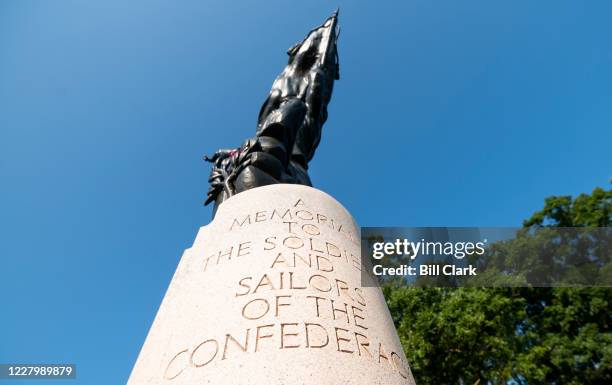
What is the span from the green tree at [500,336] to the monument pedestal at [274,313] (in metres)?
13.0

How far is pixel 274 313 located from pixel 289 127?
4639 mm

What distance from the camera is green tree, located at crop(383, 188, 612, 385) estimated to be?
15422mm

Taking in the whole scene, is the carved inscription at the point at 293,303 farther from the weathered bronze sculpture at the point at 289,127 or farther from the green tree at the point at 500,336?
the green tree at the point at 500,336

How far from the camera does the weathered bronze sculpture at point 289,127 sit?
612 centimetres

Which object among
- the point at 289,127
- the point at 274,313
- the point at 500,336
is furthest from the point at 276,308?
the point at 500,336

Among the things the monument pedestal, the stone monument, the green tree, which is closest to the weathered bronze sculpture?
the stone monument

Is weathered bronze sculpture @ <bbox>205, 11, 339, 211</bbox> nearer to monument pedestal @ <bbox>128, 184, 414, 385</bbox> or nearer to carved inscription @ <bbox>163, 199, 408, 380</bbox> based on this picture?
monument pedestal @ <bbox>128, 184, 414, 385</bbox>

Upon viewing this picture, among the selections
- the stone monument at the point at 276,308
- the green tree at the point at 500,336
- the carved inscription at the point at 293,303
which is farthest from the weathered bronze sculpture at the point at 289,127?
the green tree at the point at 500,336

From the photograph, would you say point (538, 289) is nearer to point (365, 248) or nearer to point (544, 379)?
point (544, 379)

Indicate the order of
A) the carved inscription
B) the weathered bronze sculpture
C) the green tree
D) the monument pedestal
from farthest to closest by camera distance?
the green tree < the weathered bronze sculpture < the carved inscription < the monument pedestal

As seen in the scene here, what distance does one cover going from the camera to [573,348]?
16.8m

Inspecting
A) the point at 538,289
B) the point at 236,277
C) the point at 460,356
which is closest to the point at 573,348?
the point at 538,289

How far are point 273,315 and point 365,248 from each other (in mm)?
1882

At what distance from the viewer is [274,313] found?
2869 millimetres
